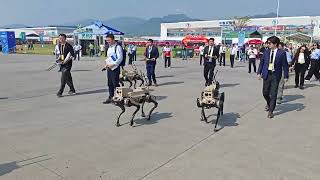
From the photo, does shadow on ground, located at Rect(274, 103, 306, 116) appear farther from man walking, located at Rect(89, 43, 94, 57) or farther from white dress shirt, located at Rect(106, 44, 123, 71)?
man walking, located at Rect(89, 43, 94, 57)

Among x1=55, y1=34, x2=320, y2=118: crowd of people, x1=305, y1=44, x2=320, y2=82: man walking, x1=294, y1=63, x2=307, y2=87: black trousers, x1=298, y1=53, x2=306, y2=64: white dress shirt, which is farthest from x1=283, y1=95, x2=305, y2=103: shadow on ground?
x1=305, y1=44, x2=320, y2=82: man walking

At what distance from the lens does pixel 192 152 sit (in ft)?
17.6

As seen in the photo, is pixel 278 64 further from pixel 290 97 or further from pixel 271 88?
pixel 290 97

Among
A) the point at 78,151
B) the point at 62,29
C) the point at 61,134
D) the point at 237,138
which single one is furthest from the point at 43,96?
the point at 62,29

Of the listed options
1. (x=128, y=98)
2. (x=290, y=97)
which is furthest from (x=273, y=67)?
(x=290, y=97)

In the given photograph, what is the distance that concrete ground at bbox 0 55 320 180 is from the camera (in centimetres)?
457

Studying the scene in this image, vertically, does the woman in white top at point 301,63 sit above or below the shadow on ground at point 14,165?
above

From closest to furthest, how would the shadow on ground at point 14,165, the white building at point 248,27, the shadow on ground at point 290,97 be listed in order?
the shadow on ground at point 14,165 → the shadow on ground at point 290,97 → the white building at point 248,27

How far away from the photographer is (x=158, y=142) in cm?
586

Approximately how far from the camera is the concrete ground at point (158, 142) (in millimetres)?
4566

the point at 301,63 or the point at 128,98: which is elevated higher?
the point at 301,63

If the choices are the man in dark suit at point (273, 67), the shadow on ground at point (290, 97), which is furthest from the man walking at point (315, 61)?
the man in dark suit at point (273, 67)

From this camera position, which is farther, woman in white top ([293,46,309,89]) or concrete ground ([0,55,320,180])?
woman in white top ([293,46,309,89])

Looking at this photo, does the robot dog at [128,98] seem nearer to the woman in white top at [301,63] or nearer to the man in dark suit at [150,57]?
the man in dark suit at [150,57]
